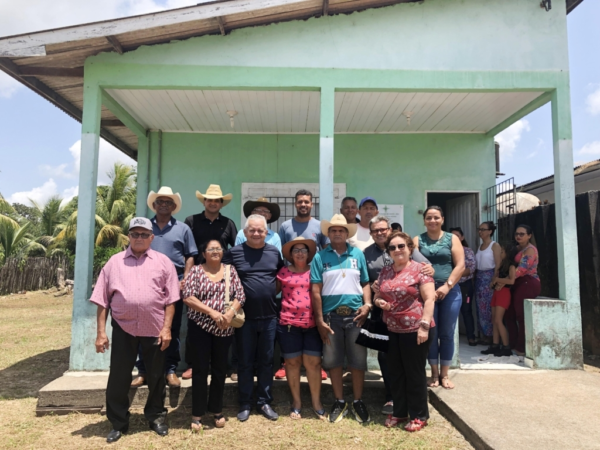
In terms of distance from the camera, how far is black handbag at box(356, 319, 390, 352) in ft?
12.1

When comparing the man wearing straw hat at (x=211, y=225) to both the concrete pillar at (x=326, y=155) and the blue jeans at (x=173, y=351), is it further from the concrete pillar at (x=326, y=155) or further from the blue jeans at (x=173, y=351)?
the concrete pillar at (x=326, y=155)

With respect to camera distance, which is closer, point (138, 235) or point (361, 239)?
point (138, 235)

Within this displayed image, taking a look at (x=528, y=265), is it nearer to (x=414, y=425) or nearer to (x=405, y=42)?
(x=414, y=425)

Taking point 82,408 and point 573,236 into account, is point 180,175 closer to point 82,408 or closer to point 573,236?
point 82,408

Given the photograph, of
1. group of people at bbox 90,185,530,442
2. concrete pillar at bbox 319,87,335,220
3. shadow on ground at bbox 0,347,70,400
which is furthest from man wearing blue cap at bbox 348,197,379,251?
shadow on ground at bbox 0,347,70,400

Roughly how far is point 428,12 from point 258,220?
132 inches

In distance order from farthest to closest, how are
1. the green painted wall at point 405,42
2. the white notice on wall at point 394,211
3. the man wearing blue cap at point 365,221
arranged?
the white notice on wall at point 394,211, the green painted wall at point 405,42, the man wearing blue cap at point 365,221

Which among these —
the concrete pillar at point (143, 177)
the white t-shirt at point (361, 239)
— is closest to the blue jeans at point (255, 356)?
the white t-shirt at point (361, 239)

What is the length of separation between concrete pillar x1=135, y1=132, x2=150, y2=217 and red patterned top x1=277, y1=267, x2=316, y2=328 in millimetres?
4247

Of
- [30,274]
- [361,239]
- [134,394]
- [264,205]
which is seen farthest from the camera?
[30,274]

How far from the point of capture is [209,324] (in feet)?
11.9

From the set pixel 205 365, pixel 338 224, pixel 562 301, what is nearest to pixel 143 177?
pixel 205 365

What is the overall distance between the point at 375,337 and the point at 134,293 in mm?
1959

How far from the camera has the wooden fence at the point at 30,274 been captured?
16391mm
